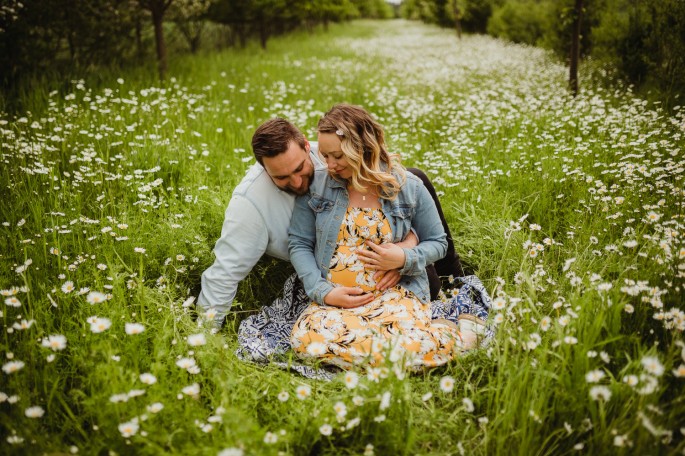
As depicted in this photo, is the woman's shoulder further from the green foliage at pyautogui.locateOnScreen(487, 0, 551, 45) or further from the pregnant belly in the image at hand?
the green foliage at pyautogui.locateOnScreen(487, 0, 551, 45)

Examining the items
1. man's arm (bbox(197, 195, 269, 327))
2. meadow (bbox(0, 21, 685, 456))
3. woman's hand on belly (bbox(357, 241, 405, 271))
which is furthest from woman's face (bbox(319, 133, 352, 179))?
meadow (bbox(0, 21, 685, 456))

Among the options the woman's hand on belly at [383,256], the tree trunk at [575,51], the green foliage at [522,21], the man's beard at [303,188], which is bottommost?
the woman's hand on belly at [383,256]

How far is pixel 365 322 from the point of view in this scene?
2666mm

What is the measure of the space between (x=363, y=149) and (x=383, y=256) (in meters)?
0.68

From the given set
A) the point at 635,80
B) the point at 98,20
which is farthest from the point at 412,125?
the point at 98,20

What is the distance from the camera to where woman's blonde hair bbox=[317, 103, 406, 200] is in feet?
8.66

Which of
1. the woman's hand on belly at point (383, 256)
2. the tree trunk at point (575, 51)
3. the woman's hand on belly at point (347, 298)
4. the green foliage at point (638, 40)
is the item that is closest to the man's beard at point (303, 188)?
the woman's hand on belly at point (383, 256)

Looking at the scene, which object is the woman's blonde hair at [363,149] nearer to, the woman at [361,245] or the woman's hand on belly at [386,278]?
the woman at [361,245]

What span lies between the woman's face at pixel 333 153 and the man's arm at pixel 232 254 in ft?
2.04

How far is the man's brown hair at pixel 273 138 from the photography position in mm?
2637

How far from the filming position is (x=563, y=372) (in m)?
1.98

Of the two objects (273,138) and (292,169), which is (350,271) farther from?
(273,138)

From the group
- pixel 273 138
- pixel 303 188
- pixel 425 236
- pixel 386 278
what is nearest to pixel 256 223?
pixel 303 188

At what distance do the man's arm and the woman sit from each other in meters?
0.27
